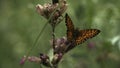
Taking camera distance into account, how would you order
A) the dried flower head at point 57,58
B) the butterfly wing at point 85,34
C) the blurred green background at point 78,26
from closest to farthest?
1. the butterfly wing at point 85,34
2. the dried flower head at point 57,58
3. the blurred green background at point 78,26

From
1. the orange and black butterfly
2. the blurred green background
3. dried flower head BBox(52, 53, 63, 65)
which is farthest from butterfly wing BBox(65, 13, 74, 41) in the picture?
the blurred green background

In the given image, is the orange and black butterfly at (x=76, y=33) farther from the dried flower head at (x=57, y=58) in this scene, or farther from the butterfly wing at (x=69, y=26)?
the dried flower head at (x=57, y=58)

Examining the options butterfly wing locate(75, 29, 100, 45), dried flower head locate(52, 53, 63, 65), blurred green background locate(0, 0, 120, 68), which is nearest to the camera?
butterfly wing locate(75, 29, 100, 45)

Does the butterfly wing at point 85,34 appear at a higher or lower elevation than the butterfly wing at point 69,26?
lower

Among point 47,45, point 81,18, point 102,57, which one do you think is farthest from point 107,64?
point 47,45

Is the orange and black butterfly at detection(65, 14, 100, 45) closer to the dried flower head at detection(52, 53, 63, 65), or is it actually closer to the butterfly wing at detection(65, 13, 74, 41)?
the butterfly wing at detection(65, 13, 74, 41)

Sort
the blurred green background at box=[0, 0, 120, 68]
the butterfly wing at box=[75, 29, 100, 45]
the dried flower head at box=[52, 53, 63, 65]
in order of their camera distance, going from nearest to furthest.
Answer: the butterfly wing at box=[75, 29, 100, 45]
the dried flower head at box=[52, 53, 63, 65]
the blurred green background at box=[0, 0, 120, 68]

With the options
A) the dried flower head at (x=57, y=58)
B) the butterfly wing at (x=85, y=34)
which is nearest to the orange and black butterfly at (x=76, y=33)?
the butterfly wing at (x=85, y=34)
